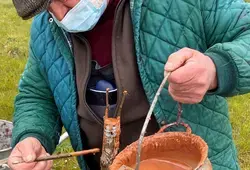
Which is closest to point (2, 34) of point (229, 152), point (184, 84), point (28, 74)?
point (28, 74)

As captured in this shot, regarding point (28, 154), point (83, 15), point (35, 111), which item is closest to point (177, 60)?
point (83, 15)

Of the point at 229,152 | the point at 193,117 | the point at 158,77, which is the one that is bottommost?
the point at 229,152

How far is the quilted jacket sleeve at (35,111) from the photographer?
2453 mm

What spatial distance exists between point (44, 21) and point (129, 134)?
1.99 ft

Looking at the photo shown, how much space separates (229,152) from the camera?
236 cm

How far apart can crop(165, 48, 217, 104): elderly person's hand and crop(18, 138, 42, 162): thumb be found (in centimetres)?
70

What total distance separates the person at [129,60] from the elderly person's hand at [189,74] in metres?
0.06

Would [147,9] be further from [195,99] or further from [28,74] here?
[28,74]

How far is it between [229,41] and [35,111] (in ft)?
3.11

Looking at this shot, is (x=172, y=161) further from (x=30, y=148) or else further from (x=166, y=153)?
(x=30, y=148)

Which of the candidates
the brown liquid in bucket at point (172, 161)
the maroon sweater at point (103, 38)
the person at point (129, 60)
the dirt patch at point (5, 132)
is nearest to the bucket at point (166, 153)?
the brown liquid in bucket at point (172, 161)

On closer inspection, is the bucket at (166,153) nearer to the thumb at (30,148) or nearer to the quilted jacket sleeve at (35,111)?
the thumb at (30,148)

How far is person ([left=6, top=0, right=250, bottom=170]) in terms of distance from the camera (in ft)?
6.67

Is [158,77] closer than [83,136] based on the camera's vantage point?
Yes
